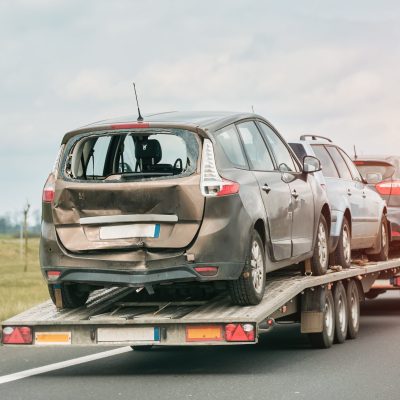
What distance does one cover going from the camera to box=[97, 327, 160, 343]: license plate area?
410 inches

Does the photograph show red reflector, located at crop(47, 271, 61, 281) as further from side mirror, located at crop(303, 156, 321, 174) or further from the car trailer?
side mirror, located at crop(303, 156, 321, 174)

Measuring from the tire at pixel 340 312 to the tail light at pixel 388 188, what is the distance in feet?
13.8

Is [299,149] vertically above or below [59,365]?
above

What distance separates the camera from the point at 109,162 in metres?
11.8

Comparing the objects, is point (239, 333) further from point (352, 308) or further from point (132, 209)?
point (352, 308)

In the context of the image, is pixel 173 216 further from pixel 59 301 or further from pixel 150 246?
pixel 59 301

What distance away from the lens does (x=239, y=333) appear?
33.7 ft

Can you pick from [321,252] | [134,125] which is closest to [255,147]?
[134,125]

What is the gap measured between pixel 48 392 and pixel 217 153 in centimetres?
248

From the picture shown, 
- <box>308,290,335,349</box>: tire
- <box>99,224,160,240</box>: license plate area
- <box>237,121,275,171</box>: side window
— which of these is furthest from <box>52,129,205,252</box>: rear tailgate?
<box>308,290,335,349</box>: tire

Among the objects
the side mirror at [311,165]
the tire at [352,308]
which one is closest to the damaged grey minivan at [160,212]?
the side mirror at [311,165]

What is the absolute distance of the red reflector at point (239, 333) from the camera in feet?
33.6

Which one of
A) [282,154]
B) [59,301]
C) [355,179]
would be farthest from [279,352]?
[355,179]

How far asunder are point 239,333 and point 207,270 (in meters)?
0.59
